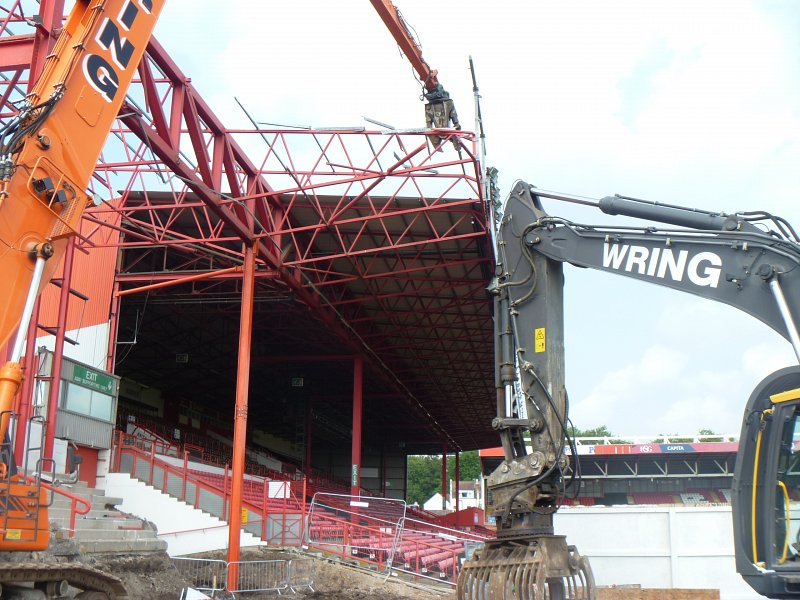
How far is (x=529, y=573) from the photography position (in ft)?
26.0

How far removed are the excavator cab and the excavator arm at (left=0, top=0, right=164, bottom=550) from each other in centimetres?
715

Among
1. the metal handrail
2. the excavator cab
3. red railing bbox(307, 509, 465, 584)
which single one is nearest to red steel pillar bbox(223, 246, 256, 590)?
the metal handrail

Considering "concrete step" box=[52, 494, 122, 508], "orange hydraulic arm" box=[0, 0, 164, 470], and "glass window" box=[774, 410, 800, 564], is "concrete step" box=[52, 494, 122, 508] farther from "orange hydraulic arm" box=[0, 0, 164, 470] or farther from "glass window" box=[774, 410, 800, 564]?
"glass window" box=[774, 410, 800, 564]

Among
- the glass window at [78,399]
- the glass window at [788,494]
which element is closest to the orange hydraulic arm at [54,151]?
the glass window at [788,494]

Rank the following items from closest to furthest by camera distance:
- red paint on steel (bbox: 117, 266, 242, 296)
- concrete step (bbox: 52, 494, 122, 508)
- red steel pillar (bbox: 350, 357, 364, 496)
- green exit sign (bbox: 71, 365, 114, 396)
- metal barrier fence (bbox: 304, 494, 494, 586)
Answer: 1. concrete step (bbox: 52, 494, 122, 508)
2. metal barrier fence (bbox: 304, 494, 494, 586)
3. green exit sign (bbox: 71, 365, 114, 396)
4. red paint on steel (bbox: 117, 266, 242, 296)
5. red steel pillar (bbox: 350, 357, 364, 496)

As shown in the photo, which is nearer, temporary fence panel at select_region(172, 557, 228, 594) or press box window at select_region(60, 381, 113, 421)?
temporary fence panel at select_region(172, 557, 228, 594)

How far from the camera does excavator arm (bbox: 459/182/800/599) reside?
7.09m

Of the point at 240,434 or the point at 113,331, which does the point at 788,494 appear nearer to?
the point at 240,434

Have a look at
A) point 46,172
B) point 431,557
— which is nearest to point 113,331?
point 431,557

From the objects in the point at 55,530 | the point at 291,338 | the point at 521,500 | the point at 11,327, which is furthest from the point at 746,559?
the point at 291,338

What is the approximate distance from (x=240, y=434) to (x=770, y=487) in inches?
600

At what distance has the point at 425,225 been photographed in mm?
25109

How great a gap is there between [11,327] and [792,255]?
7.78 m

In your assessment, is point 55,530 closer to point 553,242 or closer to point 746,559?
point 553,242
